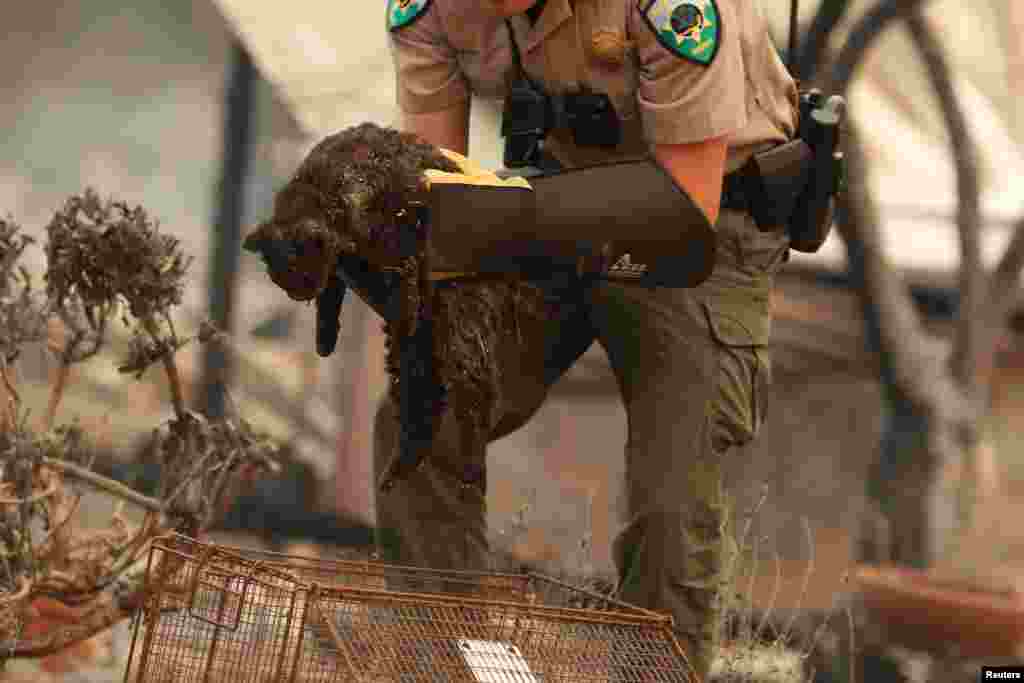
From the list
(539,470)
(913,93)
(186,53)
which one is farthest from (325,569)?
(913,93)

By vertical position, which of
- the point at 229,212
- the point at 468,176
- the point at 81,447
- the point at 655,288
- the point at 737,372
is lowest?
the point at 81,447

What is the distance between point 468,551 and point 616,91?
0.92 metres

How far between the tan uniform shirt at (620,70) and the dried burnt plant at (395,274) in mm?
414

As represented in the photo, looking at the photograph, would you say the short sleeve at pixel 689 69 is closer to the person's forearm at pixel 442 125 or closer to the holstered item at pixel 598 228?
the holstered item at pixel 598 228

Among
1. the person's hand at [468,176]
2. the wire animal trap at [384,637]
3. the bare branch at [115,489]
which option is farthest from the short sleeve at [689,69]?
the bare branch at [115,489]

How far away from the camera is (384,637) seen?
9.11 ft

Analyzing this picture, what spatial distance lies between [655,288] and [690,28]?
1.74 feet

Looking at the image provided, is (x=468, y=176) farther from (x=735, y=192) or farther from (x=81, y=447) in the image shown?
(x=81, y=447)

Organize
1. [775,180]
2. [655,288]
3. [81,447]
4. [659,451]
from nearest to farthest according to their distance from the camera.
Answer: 1. [659,451]
2. [655,288]
3. [775,180]
4. [81,447]

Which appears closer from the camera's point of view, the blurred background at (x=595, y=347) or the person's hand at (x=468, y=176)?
the person's hand at (x=468, y=176)

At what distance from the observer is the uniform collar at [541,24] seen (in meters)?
3.37

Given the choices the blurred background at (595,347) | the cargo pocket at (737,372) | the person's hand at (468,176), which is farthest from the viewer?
the blurred background at (595,347)

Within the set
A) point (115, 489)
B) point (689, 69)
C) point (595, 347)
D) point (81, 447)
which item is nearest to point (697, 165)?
point (689, 69)

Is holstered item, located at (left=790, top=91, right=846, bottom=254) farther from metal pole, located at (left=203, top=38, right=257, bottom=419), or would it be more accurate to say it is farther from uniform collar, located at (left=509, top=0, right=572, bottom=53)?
metal pole, located at (left=203, top=38, right=257, bottom=419)
